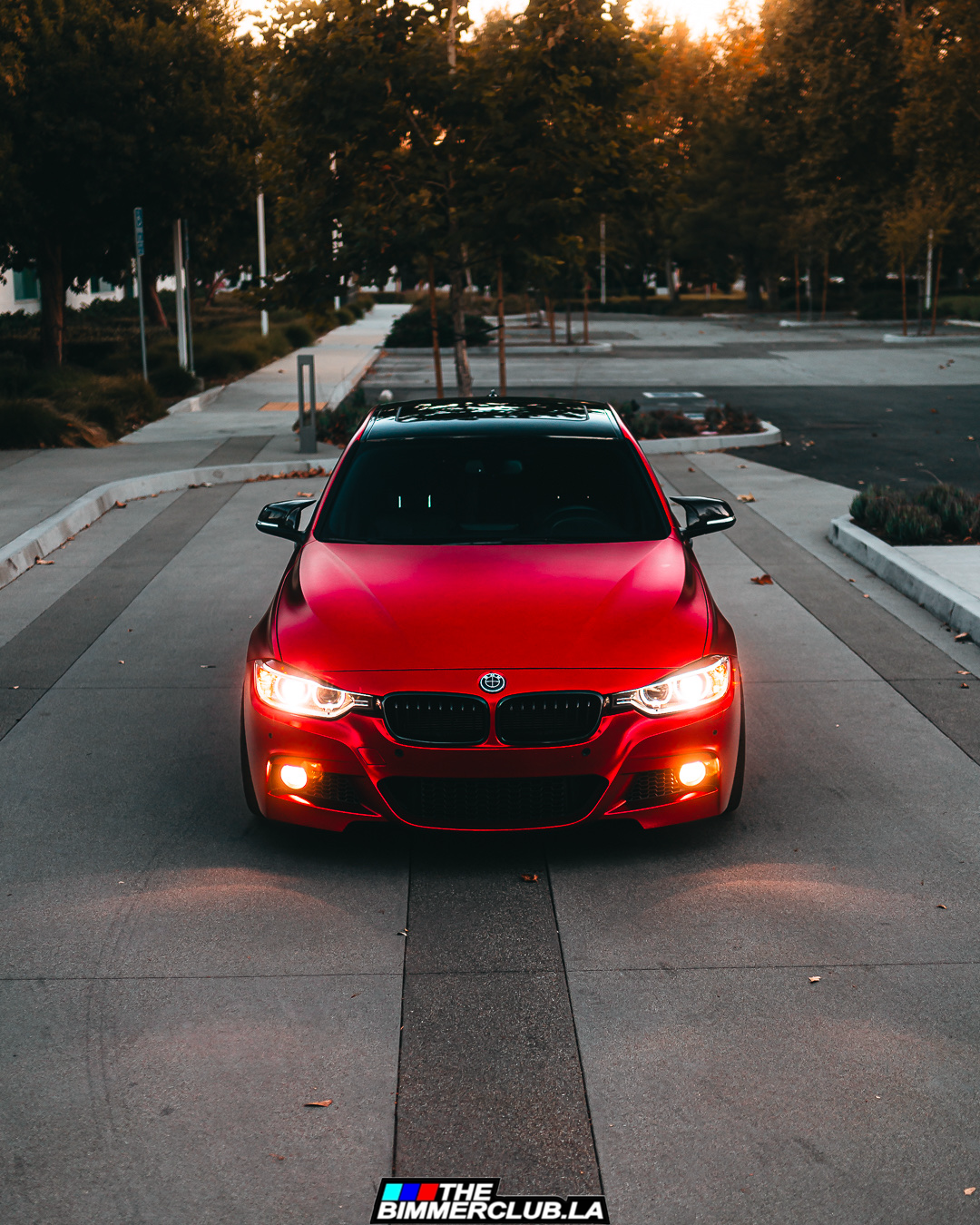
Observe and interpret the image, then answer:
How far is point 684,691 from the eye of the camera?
16.8 feet

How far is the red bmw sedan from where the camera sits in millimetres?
4914

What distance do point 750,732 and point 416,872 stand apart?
2.31m

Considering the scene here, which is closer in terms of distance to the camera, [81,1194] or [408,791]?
[81,1194]

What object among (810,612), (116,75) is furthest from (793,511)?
(116,75)

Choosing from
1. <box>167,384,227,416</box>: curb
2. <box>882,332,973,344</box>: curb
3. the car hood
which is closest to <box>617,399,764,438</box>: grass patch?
<box>167,384,227,416</box>: curb

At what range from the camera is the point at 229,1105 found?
356 cm

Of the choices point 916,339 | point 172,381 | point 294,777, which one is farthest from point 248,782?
point 916,339

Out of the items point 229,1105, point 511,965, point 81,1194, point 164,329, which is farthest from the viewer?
point 164,329

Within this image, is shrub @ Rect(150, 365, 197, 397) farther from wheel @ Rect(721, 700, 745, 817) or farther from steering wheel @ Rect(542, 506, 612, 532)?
wheel @ Rect(721, 700, 745, 817)

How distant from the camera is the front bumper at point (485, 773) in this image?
4902mm

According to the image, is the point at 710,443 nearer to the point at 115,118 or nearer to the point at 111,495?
the point at 111,495

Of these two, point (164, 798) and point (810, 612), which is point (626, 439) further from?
point (810, 612)

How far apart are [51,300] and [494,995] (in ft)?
83.7

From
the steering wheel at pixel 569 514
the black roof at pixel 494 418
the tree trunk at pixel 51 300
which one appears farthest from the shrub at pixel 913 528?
the tree trunk at pixel 51 300
